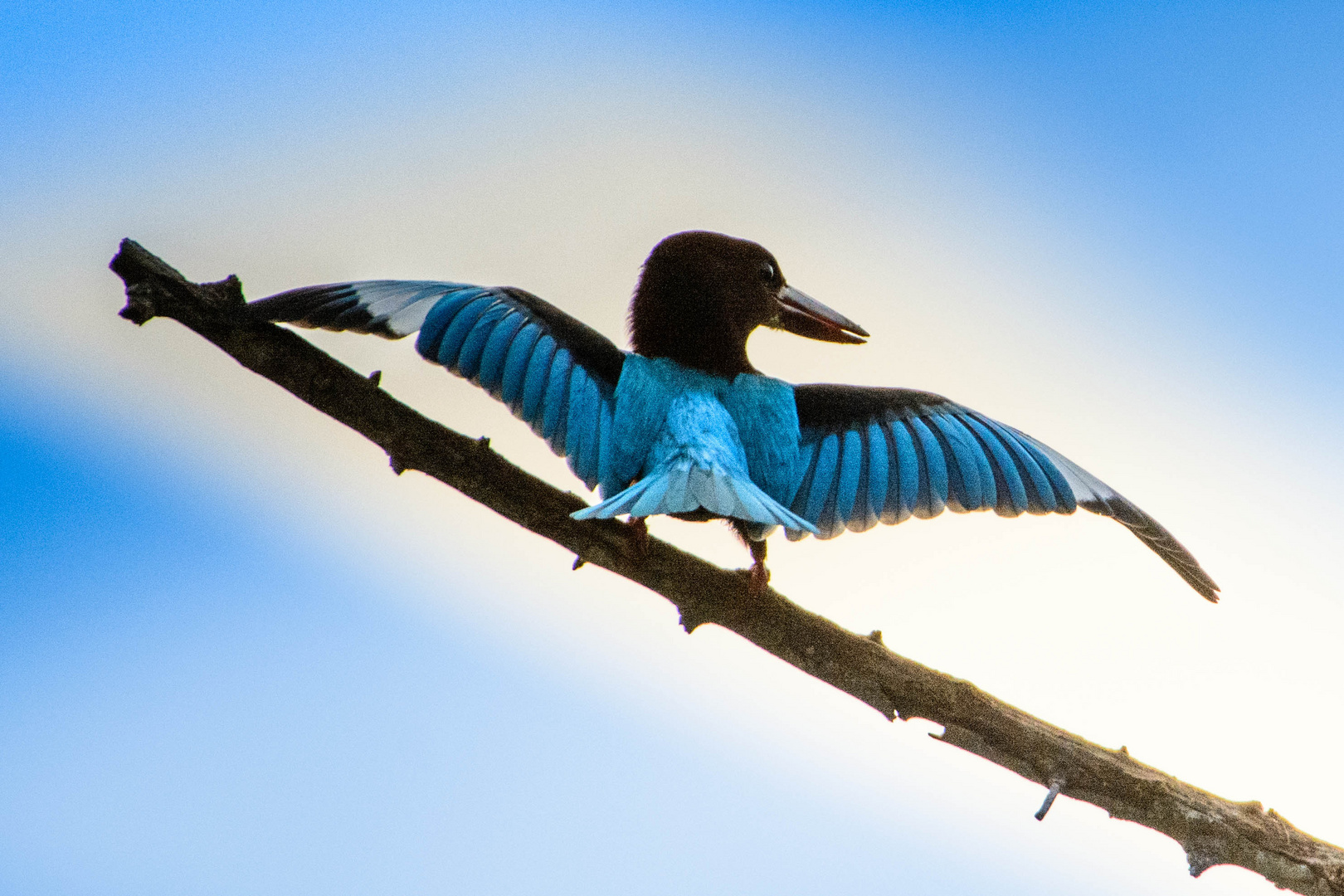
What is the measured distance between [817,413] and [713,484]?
1.97 ft

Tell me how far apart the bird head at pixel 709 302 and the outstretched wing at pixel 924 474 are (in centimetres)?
23

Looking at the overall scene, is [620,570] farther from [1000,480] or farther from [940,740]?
[1000,480]

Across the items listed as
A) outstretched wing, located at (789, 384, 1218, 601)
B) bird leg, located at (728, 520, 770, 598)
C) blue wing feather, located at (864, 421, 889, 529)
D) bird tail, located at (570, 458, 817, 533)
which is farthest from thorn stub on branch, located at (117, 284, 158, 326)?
blue wing feather, located at (864, 421, 889, 529)

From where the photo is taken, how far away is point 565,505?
2107 millimetres

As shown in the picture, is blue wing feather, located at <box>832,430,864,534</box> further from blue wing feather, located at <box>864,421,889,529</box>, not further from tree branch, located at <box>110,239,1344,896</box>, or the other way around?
tree branch, located at <box>110,239,1344,896</box>

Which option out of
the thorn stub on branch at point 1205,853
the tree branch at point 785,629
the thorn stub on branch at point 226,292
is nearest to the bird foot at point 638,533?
the tree branch at point 785,629

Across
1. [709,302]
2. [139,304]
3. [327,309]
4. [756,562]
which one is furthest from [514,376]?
[139,304]

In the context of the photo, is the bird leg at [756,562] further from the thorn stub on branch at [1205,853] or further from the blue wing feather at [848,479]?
the thorn stub on branch at [1205,853]

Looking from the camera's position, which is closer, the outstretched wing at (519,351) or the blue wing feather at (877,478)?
the outstretched wing at (519,351)

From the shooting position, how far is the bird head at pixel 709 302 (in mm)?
2623

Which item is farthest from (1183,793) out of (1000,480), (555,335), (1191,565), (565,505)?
(555,335)

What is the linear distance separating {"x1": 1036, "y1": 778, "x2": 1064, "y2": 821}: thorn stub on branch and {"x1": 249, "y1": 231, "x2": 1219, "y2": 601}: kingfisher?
584 millimetres

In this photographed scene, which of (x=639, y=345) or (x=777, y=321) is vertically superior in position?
(x=777, y=321)

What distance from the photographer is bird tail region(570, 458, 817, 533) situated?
2021 millimetres
